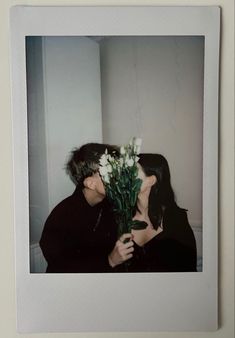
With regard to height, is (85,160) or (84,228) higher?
(85,160)

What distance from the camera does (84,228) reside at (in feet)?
3.94

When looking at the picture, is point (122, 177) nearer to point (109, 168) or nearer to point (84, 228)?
point (109, 168)

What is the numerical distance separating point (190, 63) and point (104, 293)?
1.92 feet

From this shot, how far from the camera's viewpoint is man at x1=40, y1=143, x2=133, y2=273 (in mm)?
1194

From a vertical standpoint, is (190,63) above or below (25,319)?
above

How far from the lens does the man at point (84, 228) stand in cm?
119

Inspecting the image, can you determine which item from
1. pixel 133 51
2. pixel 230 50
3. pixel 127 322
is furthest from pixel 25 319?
pixel 230 50

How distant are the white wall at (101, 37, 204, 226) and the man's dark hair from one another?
0.09ft

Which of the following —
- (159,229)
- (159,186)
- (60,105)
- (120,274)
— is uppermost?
(60,105)

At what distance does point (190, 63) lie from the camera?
1188 millimetres

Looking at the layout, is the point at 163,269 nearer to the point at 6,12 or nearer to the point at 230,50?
the point at 230,50

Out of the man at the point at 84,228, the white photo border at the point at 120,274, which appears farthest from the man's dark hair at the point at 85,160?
the white photo border at the point at 120,274

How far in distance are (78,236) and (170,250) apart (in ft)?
0.73

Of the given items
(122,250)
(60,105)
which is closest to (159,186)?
(122,250)
